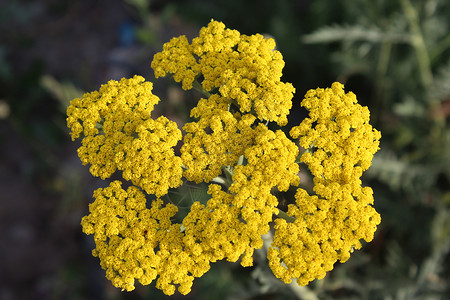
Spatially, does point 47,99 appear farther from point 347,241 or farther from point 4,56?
point 347,241

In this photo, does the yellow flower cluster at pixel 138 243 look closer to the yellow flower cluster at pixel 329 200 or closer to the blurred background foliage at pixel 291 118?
the yellow flower cluster at pixel 329 200

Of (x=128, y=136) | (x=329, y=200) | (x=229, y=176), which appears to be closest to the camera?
(x=329, y=200)

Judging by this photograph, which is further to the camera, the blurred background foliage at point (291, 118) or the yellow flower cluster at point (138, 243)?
the blurred background foliage at point (291, 118)

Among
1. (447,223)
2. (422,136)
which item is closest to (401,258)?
(447,223)

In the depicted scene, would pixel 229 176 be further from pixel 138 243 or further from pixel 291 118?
pixel 291 118

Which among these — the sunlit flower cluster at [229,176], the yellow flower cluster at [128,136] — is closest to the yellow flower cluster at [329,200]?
the sunlit flower cluster at [229,176]

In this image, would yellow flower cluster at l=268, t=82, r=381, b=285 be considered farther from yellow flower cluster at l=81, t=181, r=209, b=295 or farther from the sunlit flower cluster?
yellow flower cluster at l=81, t=181, r=209, b=295

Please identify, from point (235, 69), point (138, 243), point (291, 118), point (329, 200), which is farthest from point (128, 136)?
point (291, 118)
